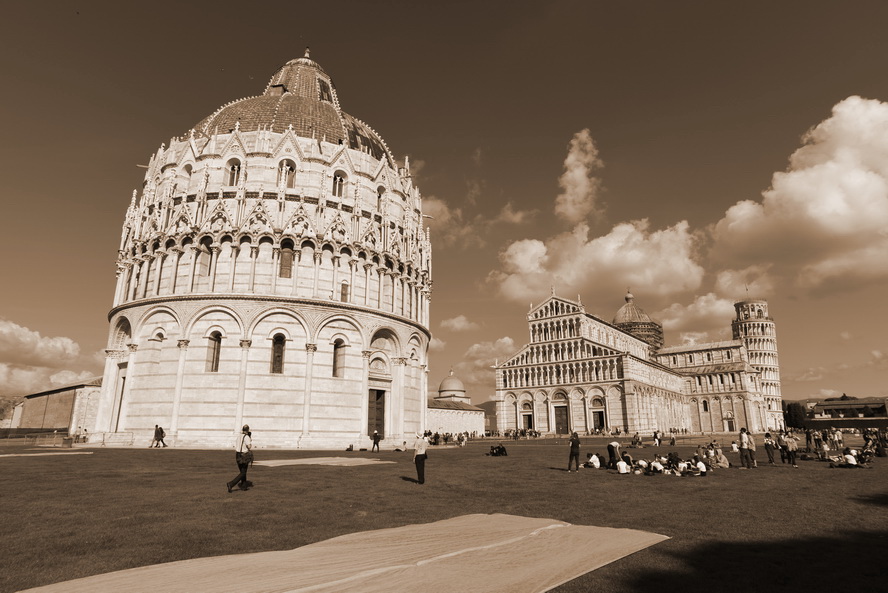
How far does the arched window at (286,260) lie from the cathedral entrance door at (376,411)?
31.7 feet

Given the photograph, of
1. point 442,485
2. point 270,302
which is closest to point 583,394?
point 270,302

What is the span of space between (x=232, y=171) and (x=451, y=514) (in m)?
32.7

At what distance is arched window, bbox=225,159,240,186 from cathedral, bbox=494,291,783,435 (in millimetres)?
63206

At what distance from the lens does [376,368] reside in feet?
117

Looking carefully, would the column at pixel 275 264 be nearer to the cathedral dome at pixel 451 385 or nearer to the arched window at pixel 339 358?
the arched window at pixel 339 358

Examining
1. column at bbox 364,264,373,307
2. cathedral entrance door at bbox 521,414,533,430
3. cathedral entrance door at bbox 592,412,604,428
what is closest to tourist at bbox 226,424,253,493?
column at bbox 364,264,373,307

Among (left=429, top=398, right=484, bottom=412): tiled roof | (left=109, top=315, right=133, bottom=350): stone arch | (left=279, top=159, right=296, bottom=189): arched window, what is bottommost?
(left=429, top=398, right=484, bottom=412): tiled roof

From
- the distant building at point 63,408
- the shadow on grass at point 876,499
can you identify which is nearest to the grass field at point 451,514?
the shadow on grass at point 876,499

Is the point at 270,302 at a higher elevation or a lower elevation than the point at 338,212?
lower

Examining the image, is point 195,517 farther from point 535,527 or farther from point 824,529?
point 824,529

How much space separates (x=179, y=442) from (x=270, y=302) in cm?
956

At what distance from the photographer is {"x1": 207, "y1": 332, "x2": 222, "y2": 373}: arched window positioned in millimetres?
31672

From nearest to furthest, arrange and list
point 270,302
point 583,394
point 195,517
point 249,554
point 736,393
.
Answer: point 249,554, point 195,517, point 270,302, point 583,394, point 736,393

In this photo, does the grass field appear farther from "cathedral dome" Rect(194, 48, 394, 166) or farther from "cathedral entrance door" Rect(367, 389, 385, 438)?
"cathedral dome" Rect(194, 48, 394, 166)
